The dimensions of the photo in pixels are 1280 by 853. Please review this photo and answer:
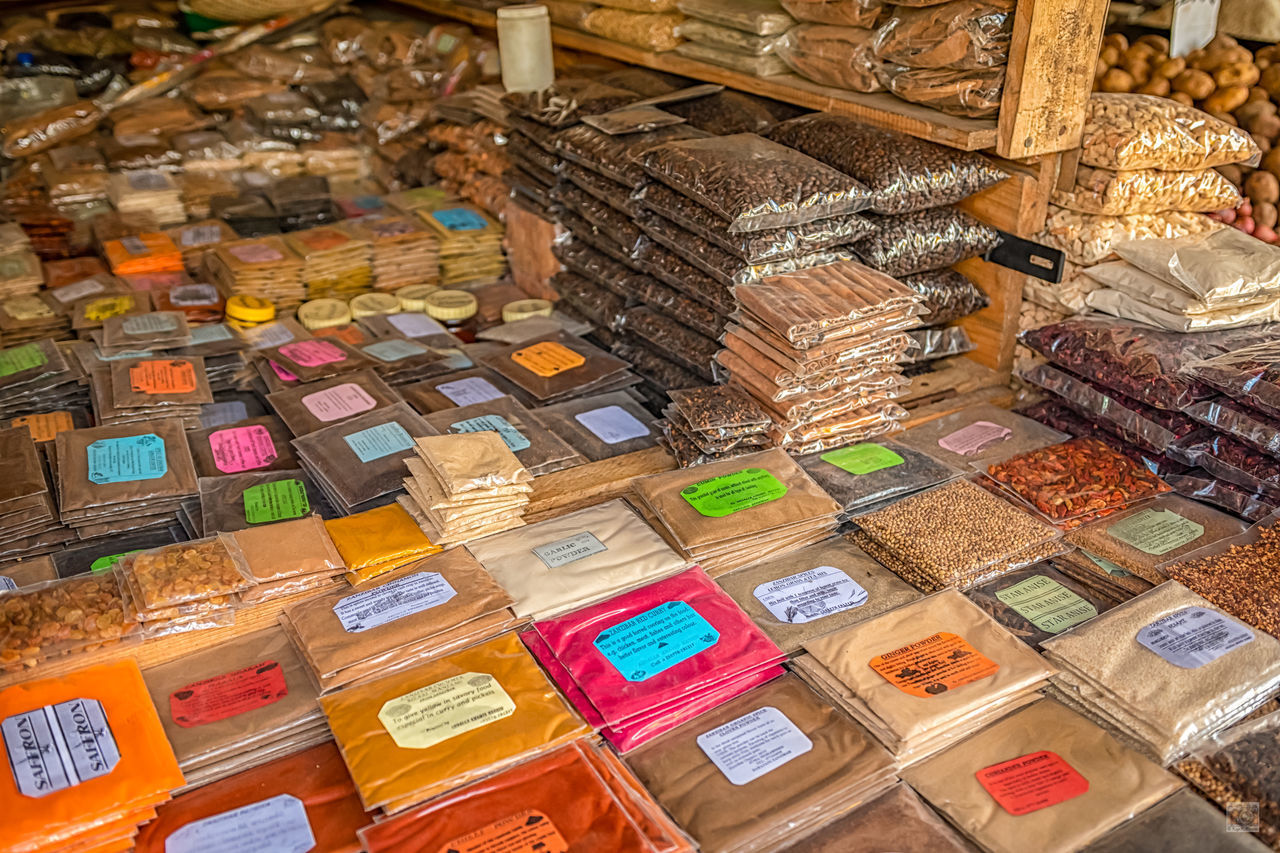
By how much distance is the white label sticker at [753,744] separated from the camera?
4.26ft

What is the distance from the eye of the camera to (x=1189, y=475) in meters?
1.90

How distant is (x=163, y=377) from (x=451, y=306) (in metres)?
0.83

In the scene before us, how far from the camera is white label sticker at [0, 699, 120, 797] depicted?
Answer: 122 centimetres

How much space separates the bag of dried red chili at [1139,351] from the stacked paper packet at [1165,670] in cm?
51

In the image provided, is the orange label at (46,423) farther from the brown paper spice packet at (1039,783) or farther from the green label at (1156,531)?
the green label at (1156,531)

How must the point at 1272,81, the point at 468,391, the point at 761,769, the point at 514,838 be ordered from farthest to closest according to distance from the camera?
the point at 1272,81
the point at 468,391
the point at 761,769
the point at 514,838

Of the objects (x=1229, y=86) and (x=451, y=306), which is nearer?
(x=1229, y=86)

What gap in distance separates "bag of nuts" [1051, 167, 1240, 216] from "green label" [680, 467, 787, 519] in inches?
40.0

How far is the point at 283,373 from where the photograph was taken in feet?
7.67

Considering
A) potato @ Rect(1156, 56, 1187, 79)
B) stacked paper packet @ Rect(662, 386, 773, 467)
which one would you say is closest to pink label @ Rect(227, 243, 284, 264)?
stacked paper packet @ Rect(662, 386, 773, 467)

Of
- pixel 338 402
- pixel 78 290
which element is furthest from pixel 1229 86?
pixel 78 290

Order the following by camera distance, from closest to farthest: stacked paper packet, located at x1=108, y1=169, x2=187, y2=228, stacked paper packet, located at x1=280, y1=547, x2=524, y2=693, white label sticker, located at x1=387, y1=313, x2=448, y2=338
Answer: stacked paper packet, located at x1=280, y1=547, x2=524, y2=693
white label sticker, located at x1=387, y1=313, x2=448, y2=338
stacked paper packet, located at x1=108, y1=169, x2=187, y2=228

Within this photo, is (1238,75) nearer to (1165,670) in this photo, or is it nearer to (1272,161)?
(1272,161)

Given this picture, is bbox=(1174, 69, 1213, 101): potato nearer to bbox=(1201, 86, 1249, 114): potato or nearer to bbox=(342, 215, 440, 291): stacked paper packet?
bbox=(1201, 86, 1249, 114): potato
